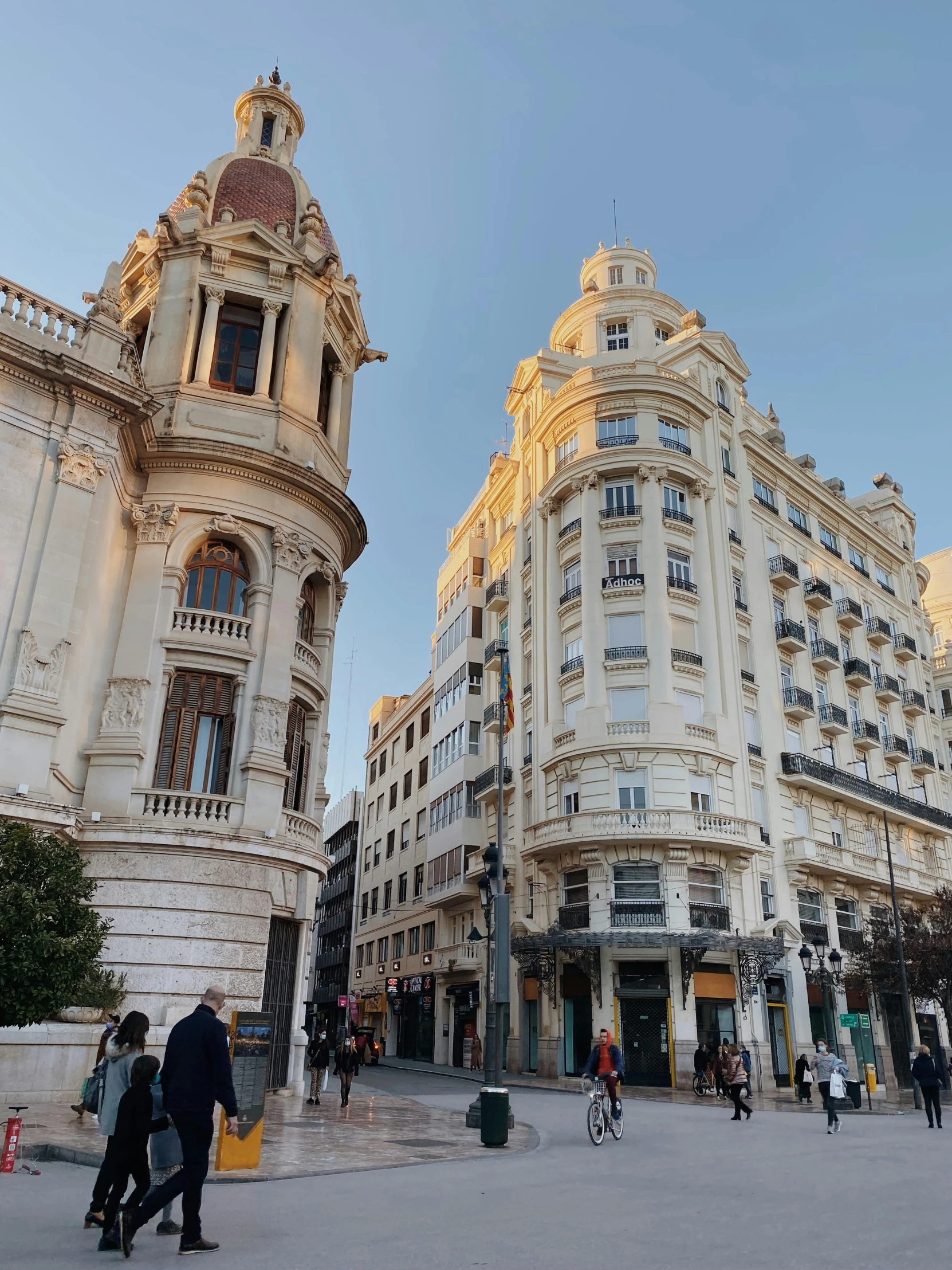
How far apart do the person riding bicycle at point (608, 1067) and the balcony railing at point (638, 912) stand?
1659 cm

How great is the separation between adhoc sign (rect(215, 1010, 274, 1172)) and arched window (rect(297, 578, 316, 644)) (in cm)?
1335

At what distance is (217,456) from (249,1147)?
15768 mm

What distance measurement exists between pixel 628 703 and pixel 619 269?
23.4m

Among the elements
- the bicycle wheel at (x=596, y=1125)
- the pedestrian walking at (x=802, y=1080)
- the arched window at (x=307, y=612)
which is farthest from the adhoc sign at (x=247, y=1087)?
the pedestrian walking at (x=802, y=1080)

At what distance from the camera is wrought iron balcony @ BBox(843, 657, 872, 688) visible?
46.2 meters

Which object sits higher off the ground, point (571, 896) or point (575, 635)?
point (575, 635)

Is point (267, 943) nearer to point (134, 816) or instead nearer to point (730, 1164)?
point (134, 816)

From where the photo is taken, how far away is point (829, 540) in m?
50.0

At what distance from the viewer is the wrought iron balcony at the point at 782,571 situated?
4300 centimetres

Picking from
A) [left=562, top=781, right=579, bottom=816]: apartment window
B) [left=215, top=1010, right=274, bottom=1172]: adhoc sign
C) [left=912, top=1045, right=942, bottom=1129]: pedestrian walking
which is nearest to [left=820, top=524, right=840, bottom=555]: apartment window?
[left=562, top=781, right=579, bottom=816]: apartment window

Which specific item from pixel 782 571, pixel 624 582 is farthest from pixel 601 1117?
pixel 782 571

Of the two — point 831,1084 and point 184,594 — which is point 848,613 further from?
point 184,594

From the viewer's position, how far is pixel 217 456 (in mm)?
22875

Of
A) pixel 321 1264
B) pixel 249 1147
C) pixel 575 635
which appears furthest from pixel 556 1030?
pixel 321 1264
